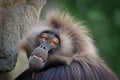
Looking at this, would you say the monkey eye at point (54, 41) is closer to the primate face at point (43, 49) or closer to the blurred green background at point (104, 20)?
the primate face at point (43, 49)

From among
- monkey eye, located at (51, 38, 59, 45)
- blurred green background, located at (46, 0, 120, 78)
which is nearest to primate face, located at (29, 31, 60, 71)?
monkey eye, located at (51, 38, 59, 45)

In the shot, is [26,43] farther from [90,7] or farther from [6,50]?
[90,7]

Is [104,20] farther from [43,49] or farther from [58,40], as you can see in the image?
[43,49]

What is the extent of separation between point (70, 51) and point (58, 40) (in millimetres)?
92

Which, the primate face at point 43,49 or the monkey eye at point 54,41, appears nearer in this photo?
the primate face at point 43,49

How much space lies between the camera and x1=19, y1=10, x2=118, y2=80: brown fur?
413 cm

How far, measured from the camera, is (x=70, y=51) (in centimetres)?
421

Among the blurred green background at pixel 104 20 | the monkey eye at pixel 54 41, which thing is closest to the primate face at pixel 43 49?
the monkey eye at pixel 54 41

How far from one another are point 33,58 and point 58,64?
246 mm

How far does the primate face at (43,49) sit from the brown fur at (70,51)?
0.03m

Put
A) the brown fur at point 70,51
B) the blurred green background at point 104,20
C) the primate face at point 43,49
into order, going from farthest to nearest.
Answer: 1. the blurred green background at point 104,20
2. the brown fur at point 70,51
3. the primate face at point 43,49

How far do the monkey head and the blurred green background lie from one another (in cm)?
212

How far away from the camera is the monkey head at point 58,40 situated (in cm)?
414

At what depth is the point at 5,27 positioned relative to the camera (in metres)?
4.14
